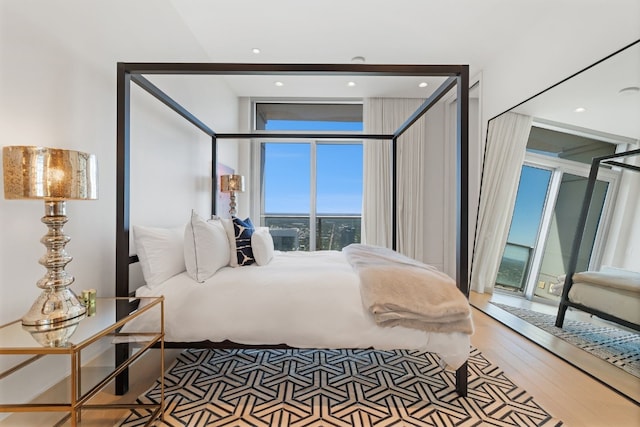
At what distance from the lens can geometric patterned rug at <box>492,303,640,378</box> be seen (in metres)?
2.00

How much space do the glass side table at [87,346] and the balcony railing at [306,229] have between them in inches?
133

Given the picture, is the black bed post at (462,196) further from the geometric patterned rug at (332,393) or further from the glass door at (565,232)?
the glass door at (565,232)

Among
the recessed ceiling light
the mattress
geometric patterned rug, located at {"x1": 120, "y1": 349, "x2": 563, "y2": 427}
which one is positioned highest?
the recessed ceiling light

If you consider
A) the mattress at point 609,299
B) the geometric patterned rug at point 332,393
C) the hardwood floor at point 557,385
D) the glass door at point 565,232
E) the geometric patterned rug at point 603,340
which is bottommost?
the geometric patterned rug at point 332,393

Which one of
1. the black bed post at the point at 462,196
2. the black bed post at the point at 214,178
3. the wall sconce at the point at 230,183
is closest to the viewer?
the black bed post at the point at 462,196

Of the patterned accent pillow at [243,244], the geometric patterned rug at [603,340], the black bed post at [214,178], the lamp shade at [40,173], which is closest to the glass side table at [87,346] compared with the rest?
the lamp shade at [40,173]

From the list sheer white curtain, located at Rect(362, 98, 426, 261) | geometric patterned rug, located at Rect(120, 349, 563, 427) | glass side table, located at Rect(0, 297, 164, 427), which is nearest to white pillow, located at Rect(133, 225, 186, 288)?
glass side table, located at Rect(0, 297, 164, 427)

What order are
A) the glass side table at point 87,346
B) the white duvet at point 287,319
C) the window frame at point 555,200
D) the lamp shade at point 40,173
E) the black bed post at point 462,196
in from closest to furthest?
the glass side table at point 87,346 → the lamp shade at point 40,173 → the white duvet at point 287,319 → the black bed post at point 462,196 → the window frame at point 555,200

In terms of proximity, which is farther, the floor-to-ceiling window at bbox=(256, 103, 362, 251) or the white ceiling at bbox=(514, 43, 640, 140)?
the floor-to-ceiling window at bbox=(256, 103, 362, 251)

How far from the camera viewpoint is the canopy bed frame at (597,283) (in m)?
2.04

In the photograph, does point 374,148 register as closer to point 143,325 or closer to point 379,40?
point 379,40

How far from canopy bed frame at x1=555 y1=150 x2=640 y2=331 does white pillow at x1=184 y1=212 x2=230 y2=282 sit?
105 inches

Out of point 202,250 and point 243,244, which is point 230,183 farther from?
point 202,250

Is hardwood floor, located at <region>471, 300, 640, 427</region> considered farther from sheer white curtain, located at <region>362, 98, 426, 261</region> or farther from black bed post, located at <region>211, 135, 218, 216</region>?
black bed post, located at <region>211, 135, 218, 216</region>
